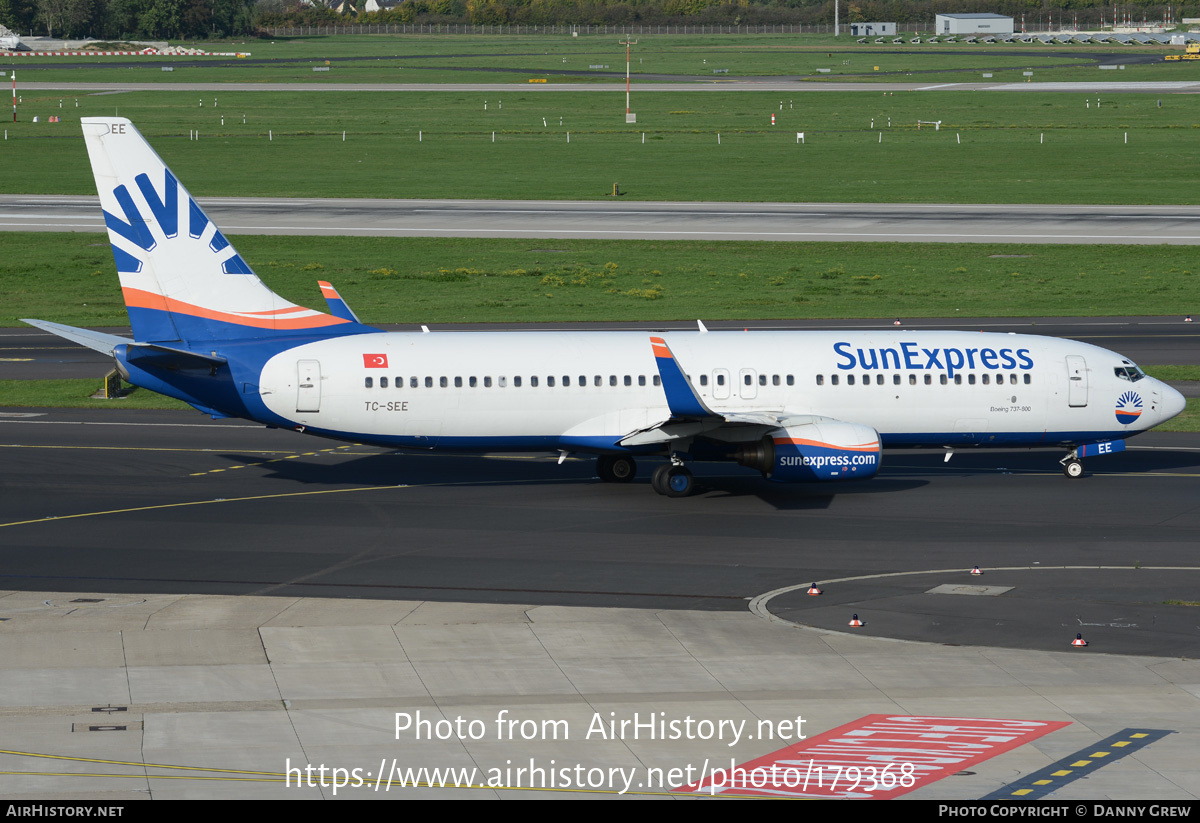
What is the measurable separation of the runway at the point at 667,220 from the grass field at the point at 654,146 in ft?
13.3

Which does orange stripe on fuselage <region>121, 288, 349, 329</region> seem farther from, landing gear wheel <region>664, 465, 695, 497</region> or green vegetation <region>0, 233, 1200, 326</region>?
green vegetation <region>0, 233, 1200, 326</region>

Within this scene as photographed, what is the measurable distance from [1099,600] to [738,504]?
39.1 ft

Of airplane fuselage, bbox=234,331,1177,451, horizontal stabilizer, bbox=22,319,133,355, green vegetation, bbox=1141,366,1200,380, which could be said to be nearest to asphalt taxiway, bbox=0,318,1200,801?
airplane fuselage, bbox=234,331,1177,451

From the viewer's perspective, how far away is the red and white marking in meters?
20.3

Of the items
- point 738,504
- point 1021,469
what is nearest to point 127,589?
point 738,504

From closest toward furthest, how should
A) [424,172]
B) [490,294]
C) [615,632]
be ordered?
[615,632], [490,294], [424,172]

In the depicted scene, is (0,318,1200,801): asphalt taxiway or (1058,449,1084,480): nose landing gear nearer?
(0,318,1200,801): asphalt taxiway

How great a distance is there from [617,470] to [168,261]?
47.0ft

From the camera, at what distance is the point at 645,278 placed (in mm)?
78938

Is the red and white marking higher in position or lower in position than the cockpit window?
lower

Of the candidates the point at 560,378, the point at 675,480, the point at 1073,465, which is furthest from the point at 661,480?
the point at 1073,465

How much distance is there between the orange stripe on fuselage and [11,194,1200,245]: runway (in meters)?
51.1
